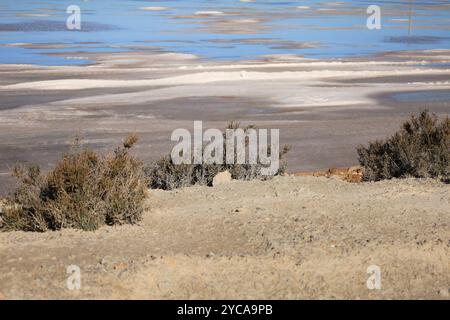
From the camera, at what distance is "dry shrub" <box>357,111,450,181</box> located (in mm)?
12555

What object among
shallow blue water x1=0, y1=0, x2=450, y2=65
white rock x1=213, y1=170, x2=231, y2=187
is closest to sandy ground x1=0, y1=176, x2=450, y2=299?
white rock x1=213, y1=170, x2=231, y2=187

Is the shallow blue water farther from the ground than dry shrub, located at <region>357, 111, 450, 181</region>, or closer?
closer

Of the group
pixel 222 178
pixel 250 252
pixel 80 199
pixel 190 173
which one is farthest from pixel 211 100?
pixel 250 252

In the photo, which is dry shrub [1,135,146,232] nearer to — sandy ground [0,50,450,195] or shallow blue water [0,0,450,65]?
sandy ground [0,50,450,195]

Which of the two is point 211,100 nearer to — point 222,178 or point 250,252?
point 222,178

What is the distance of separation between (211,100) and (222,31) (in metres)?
26.3

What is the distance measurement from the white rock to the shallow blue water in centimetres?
2362

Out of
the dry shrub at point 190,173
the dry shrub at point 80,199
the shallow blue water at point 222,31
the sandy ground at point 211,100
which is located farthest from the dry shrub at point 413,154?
the shallow blue water at point 222,31

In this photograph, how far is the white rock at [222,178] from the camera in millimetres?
12312

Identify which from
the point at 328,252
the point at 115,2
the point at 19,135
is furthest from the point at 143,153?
the point at 115,2

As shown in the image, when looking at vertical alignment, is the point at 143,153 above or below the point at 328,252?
below

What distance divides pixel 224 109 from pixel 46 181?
1481 centimetres
